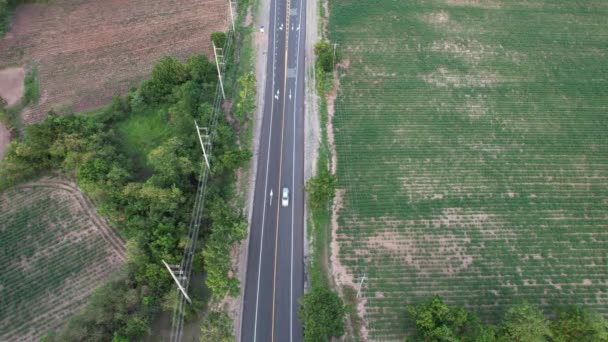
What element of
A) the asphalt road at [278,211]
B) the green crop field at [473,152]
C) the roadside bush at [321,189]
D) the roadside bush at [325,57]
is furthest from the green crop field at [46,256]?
the roadside bush at [325,57]

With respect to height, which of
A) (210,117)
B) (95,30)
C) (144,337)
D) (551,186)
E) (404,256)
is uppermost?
(95,30)

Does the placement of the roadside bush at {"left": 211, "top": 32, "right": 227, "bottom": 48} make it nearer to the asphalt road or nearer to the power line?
the asphalt road

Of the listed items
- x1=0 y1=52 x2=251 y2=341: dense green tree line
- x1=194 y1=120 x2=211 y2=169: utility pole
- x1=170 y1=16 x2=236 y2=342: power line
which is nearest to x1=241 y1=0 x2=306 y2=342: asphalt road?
x1=0 y1=52 x2=251 y2=341: dense green tree line

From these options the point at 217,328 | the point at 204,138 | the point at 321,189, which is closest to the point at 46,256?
the point at 204,138

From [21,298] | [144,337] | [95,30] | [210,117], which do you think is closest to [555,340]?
[144,337]

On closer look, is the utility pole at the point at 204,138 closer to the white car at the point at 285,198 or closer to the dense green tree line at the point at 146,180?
the dense green tree line at the point at 146,180

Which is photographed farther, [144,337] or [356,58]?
[356,58]

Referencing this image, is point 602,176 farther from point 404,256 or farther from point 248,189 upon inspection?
point 248,189
